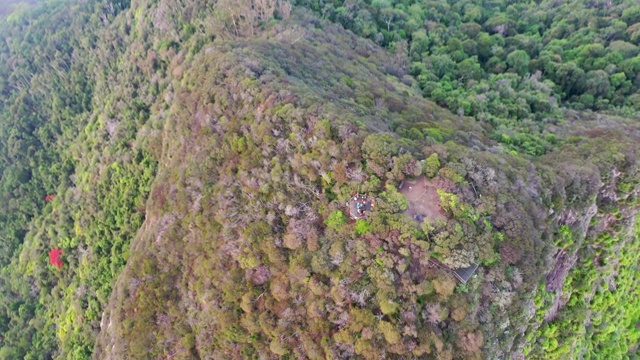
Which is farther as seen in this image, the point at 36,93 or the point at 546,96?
the point at 36,93

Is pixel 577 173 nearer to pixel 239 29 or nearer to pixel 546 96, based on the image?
pixel 546 96

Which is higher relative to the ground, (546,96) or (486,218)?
(486,218)

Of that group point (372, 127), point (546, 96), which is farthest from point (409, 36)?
point (372, 127)

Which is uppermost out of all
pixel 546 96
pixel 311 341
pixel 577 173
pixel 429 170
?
pixel 429 170

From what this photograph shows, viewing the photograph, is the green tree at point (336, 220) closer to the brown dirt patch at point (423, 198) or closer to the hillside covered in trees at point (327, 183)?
the hillside covered in trees at point (327, 183)

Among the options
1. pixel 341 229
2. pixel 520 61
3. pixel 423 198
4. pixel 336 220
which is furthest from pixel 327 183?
pixel 520 61

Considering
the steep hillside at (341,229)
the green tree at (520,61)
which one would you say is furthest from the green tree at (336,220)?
the green tree at (520,61)

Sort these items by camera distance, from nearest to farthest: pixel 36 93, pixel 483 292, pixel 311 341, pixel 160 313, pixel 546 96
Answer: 1. pixel 483 292
2. pixel 311 341
3. pixel 160 313
4. pixel 546 96
5. pixel 36 93

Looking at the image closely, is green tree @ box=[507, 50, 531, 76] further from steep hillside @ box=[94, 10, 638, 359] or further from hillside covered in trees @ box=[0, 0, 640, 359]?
steep hillside @ box=[94, 10, 638, 359]
